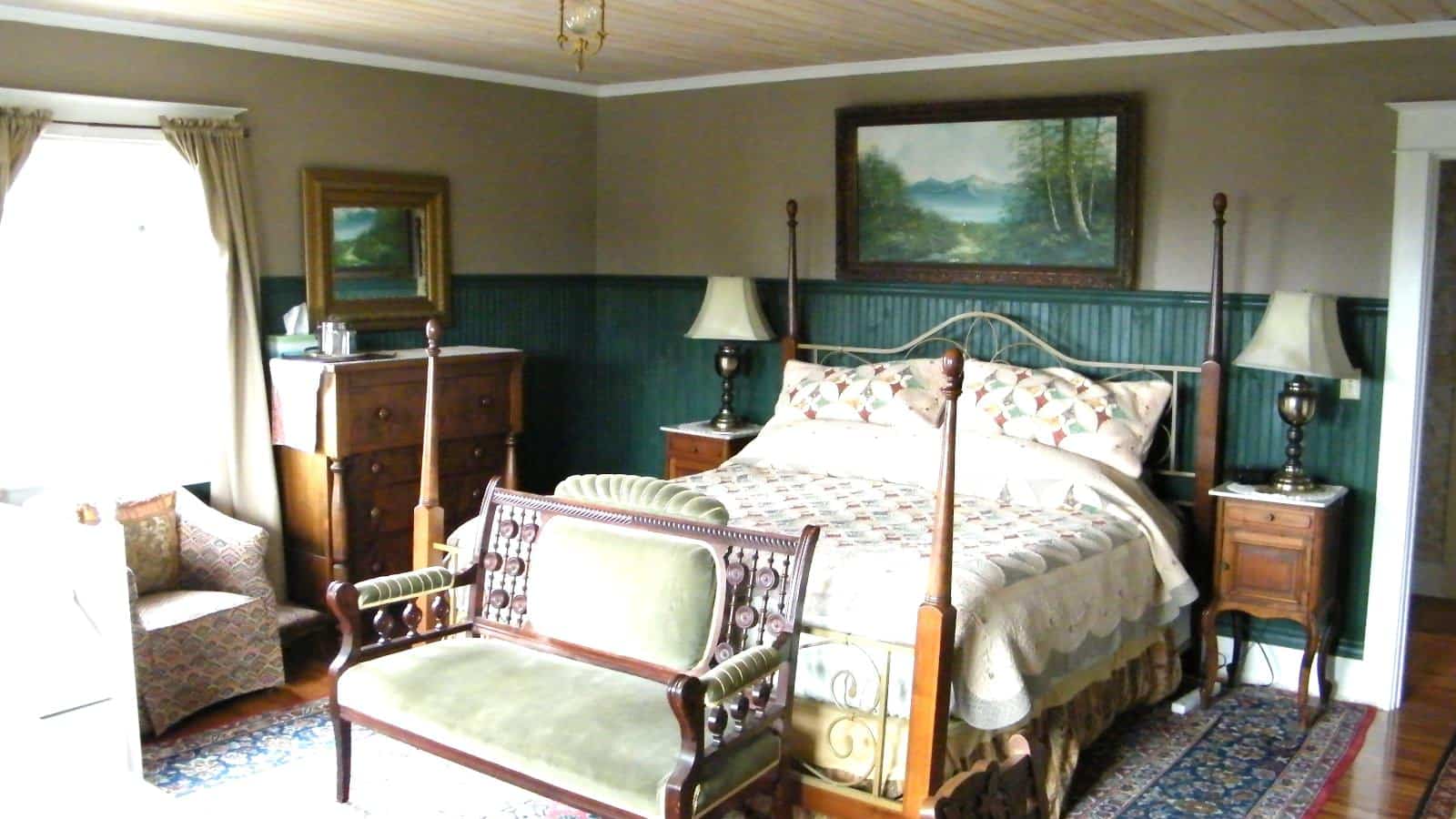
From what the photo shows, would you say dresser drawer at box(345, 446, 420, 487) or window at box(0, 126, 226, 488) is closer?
window at box(0, 126, 226, 488)

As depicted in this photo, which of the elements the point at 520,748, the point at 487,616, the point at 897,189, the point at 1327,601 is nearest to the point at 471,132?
the point at 897,189

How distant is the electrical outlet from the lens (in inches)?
193

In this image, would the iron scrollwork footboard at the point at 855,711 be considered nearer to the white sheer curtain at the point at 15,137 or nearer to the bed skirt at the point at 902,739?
the bed skirt at the point at 902,739

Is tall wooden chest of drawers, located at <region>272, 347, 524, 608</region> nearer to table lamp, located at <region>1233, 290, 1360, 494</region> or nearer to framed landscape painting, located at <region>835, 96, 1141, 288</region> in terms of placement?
framed landscape painting, located at <region>835, 96, 1141, 288</region>

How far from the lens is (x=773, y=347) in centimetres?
643

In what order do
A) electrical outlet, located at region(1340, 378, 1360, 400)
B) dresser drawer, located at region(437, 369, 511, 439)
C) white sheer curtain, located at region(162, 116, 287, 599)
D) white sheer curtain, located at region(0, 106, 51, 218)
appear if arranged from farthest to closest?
dresser drawer, located at region(437, 369, 511, 439) → white sheer curtain, located at region(162, 116, 287, 599) → electrical outlet, located at region(1340, 378, 1360, 400) → white sheer curtain, located at region(0, 106, 51, 218)

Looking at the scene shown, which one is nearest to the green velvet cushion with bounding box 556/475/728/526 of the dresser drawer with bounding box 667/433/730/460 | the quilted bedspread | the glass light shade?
the quilted bedspread

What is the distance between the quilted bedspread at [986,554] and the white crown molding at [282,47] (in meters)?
2.24

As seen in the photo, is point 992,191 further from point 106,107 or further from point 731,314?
point 106,107

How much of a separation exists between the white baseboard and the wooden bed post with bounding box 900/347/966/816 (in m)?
2.21

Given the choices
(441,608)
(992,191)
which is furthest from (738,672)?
(992,191)

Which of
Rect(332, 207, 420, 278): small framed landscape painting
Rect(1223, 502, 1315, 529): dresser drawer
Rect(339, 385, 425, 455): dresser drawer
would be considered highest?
Rect(332, 207, 420, 278): small framed landscape painting

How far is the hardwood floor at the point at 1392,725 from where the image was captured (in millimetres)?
4035

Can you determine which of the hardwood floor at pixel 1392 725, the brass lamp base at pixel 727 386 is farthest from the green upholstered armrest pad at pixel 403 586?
the brass lamp base at pixel 727 386
